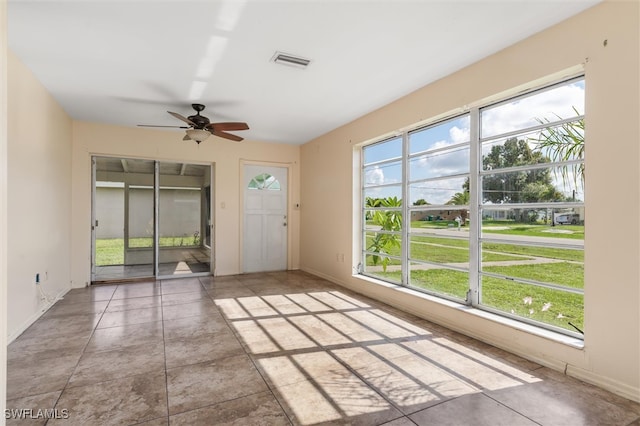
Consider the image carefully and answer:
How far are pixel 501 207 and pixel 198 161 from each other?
16.6 feet

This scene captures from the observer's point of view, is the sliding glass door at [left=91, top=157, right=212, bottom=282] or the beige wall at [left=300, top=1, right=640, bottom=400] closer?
the beige wall at [left=300, top=1, right=640, bottom=400]

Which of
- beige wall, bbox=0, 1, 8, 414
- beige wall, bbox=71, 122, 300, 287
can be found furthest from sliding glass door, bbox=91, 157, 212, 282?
beige wall, bbox=0, 1, 8, 414

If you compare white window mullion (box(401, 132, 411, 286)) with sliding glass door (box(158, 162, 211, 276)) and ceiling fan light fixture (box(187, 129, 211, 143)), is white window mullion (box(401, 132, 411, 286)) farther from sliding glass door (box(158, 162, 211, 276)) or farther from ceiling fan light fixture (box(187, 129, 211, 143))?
sliding glass door (box(158, 162, 211, 276))

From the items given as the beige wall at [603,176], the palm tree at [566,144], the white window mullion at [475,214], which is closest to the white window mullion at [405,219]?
the white window mullion at [475,214]

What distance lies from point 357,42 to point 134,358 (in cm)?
325

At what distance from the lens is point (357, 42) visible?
2826 millimetres

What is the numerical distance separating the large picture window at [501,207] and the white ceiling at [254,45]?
648 millimetres

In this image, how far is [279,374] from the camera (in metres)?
2.39

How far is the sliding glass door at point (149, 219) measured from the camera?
563 cm

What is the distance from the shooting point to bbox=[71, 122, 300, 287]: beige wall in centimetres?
519

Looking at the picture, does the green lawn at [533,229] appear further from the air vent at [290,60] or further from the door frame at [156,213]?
the door frame at [156,213]

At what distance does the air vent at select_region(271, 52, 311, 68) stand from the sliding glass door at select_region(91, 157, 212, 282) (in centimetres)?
366

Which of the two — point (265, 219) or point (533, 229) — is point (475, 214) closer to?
point (533, 229)

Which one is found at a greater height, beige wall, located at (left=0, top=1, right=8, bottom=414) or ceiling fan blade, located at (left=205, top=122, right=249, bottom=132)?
ceiling fan blade, located at (left=205, top=122, right=249, bottom=132)
